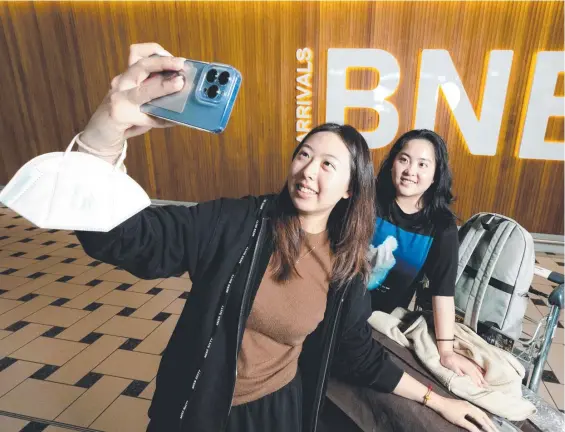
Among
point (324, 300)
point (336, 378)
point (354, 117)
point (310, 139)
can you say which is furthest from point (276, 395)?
point (354, 117)

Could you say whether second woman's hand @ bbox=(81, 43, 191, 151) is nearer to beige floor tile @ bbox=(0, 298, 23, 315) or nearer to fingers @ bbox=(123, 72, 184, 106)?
fingers @ bbox=(123, 72, 184, 106)

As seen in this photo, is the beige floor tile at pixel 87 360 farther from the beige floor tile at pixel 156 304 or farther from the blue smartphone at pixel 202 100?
the blue smartphone at pixel 202 100

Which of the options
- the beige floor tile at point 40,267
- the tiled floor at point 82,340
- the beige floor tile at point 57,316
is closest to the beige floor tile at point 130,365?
the tiled floor at point 82,340

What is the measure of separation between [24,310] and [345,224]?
11.5ft

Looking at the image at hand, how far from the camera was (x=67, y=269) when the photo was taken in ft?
13.6

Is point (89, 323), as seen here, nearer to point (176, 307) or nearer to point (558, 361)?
point (176, 307)

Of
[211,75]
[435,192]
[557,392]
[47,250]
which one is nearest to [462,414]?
[435,192]

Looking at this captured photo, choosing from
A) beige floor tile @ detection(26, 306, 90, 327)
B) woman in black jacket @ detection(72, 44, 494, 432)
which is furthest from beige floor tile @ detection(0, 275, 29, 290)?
woman in black jacket @ detection(72, 44, 494, 432)

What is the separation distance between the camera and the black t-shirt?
1.54 metres

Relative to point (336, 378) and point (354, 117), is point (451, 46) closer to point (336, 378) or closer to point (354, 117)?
point (354, 117)

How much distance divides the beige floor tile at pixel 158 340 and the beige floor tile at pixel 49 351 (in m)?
0.46

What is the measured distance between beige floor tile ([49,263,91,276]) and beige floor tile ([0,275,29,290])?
29 centimetres

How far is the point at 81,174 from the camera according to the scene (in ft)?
2.07

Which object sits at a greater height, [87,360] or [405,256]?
[405,256]
